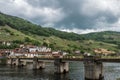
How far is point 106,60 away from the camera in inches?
3442

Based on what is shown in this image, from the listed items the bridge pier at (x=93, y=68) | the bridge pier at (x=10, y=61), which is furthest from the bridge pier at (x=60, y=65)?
the bridge pier at (x=10, y=61)

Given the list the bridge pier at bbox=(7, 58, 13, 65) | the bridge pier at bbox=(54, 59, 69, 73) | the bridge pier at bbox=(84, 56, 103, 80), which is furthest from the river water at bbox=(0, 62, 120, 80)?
the bridge pier at bbox=(7, 58, 13, 65)

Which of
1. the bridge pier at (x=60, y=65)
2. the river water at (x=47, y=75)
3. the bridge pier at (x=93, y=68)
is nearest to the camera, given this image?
the bridge pier at (x=93, y=68)

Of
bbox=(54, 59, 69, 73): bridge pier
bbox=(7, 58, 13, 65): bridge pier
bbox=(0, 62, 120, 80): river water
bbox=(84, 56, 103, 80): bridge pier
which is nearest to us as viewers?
bbox=(84, 56, 103, 80): bridge pier

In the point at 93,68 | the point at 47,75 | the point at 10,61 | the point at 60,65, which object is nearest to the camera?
the point at 93,68

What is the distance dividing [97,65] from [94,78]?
16.2 feet

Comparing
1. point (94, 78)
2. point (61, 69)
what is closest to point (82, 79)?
point (94, 78)

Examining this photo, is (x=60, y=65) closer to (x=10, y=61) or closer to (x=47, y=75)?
(x=47, y=75)

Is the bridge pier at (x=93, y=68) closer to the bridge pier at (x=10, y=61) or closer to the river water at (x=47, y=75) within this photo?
the river water at (x=47, y=75)

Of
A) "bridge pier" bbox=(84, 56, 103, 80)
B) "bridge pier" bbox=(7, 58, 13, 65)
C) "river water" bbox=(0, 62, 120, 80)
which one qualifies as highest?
"bridge pier" bbox=(84, 56, 103, 80)

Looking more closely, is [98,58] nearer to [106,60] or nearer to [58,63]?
[106,60]

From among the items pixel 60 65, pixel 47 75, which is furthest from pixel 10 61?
pixel 47 75

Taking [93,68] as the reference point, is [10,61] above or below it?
below

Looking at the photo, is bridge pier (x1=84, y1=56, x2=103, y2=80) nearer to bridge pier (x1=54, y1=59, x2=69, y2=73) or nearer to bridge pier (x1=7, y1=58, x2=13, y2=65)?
bridge pier (x1=54, y1=59, x2=69, y2=73)
